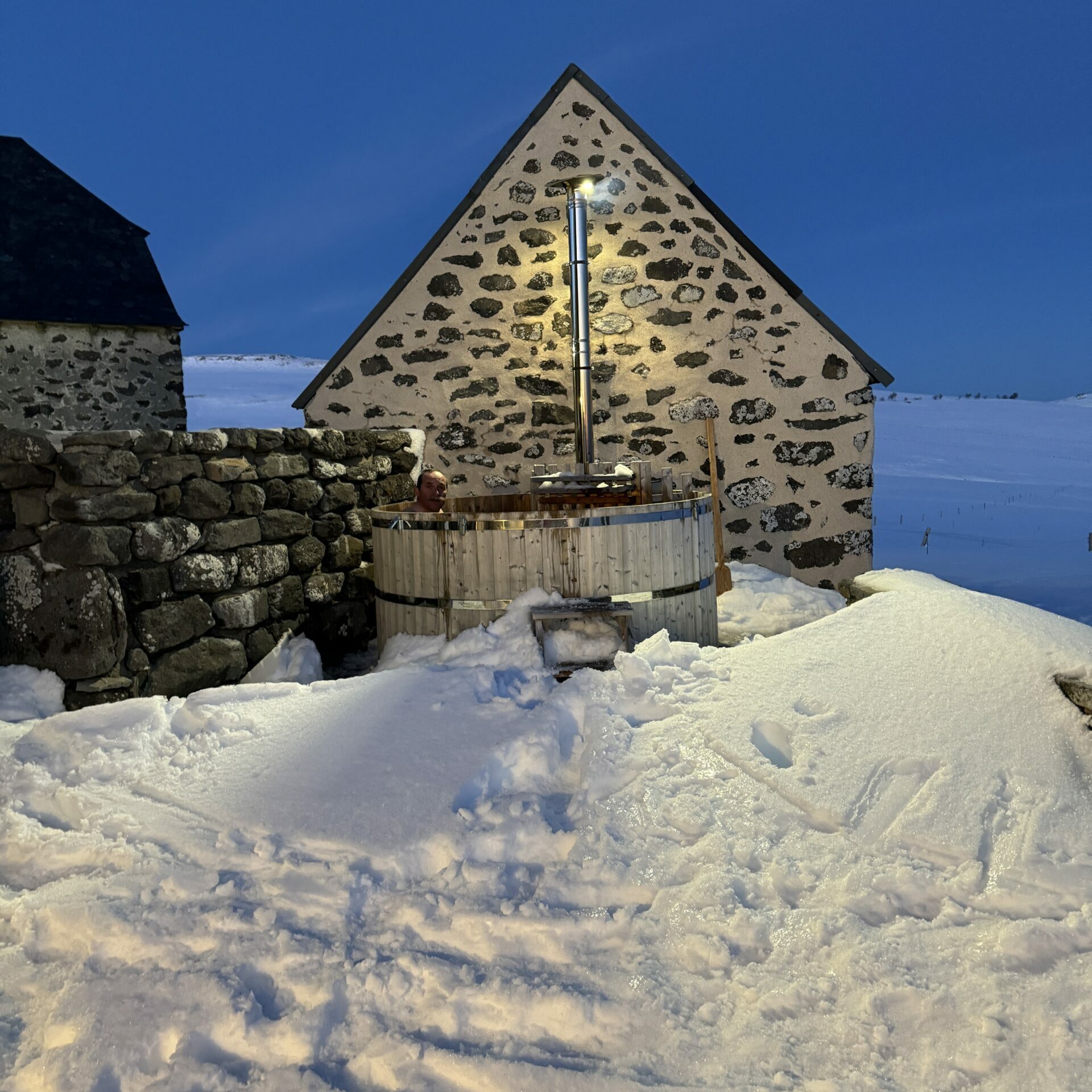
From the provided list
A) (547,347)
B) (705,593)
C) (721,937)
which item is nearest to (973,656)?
(705,593)

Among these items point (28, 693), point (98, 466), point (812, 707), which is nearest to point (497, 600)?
point (812, 707)

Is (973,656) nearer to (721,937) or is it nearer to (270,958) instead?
(721,937)

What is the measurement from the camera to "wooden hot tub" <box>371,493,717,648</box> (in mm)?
5059

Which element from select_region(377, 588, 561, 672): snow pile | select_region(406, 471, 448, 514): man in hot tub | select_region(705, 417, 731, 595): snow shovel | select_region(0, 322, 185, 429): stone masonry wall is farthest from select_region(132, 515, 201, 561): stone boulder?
select_region(0, 322, 185, 429): stone masonry wall

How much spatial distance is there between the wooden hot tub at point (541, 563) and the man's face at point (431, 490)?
660mm

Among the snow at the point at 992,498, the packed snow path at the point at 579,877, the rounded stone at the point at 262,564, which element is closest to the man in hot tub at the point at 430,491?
the rounded stone at the point at 262,564

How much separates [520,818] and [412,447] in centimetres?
438

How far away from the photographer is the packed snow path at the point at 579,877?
223 cm

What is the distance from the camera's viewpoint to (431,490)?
20.4 ft

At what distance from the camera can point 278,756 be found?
12.1 feet

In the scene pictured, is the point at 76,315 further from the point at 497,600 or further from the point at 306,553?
the point at 497,600

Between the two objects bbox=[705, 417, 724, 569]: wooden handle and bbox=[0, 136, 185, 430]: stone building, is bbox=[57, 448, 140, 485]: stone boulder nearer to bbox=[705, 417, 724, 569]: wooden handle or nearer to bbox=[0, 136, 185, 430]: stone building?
bbox=[705, 417, 724, 569]: wooden handle

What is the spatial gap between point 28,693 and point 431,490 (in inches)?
106

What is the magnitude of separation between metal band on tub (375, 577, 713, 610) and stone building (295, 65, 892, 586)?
330cm
